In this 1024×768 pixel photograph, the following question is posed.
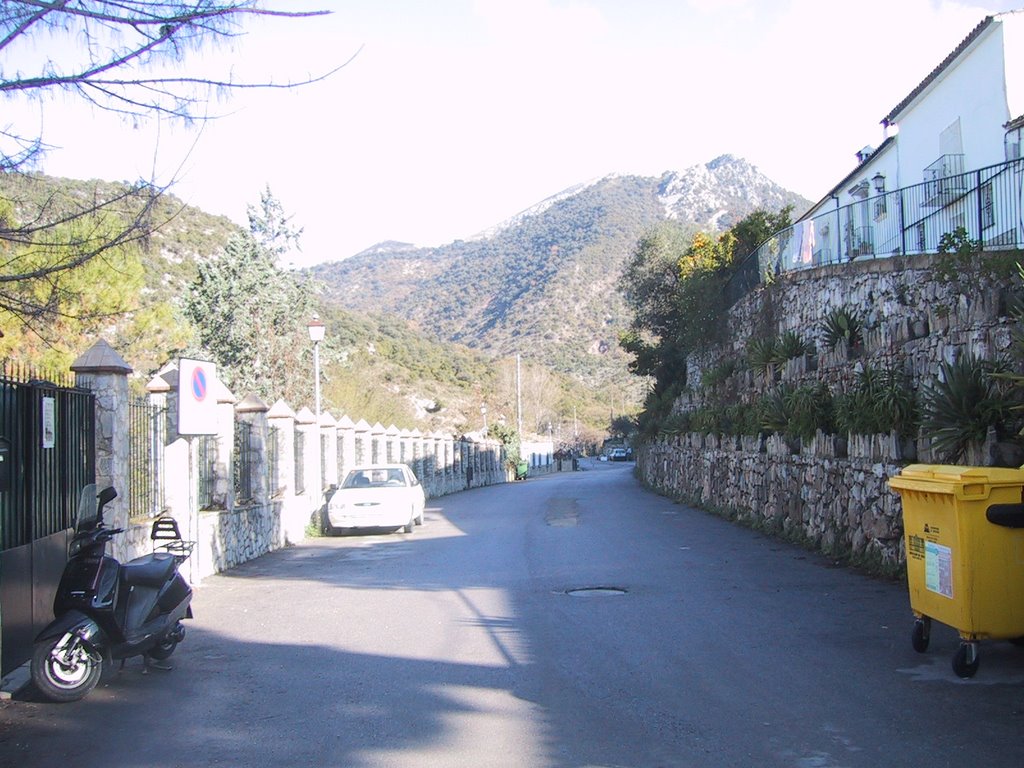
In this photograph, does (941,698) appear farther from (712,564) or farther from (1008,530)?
(712,564)

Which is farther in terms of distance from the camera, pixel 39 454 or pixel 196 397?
pixel 196 397

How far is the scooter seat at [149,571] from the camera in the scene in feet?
24.6

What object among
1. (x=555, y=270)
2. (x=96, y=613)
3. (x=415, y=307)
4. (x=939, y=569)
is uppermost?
(x=555, y=270)

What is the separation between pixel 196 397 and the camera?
1259 centimetres

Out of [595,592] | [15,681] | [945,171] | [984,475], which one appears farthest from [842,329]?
[15,681]

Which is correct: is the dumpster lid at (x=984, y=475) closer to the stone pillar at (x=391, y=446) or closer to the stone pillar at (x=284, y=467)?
the stone pillar at (x=284, y=467)

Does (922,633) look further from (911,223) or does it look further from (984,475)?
(911,223)

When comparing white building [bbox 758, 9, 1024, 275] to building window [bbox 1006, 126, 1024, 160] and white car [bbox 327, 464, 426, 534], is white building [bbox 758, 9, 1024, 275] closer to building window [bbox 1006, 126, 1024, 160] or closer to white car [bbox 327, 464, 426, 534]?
building window [bbox 1006, 126, 1024, 160]

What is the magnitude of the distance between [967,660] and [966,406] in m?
3.94

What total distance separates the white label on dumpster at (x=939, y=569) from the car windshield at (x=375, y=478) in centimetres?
1525

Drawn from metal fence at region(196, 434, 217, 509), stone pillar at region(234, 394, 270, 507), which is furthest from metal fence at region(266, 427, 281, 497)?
metal fence at region(196, 434, 217, 509)

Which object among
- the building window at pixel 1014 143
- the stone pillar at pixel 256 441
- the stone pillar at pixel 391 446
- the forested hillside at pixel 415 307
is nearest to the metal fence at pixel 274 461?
the stone pillar at pixel 256 441

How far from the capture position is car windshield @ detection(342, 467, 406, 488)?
2144cm

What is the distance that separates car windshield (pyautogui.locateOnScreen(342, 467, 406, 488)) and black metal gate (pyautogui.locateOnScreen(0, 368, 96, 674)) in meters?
12.4
